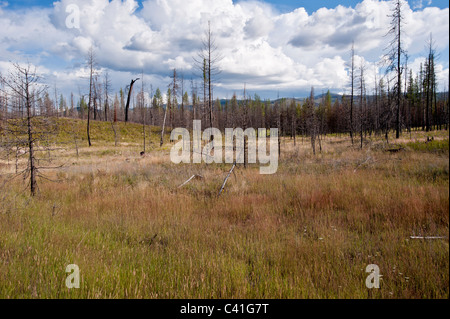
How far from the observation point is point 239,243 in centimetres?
423

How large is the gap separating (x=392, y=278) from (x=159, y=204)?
19.5ft

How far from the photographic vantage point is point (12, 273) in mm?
3010

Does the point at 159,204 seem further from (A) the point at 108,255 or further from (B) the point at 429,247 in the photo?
(B) the point at 429,247

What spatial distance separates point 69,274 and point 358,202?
6252 millimetres

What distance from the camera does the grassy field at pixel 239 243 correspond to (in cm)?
274

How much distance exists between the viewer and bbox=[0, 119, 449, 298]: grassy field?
2.74 meters
